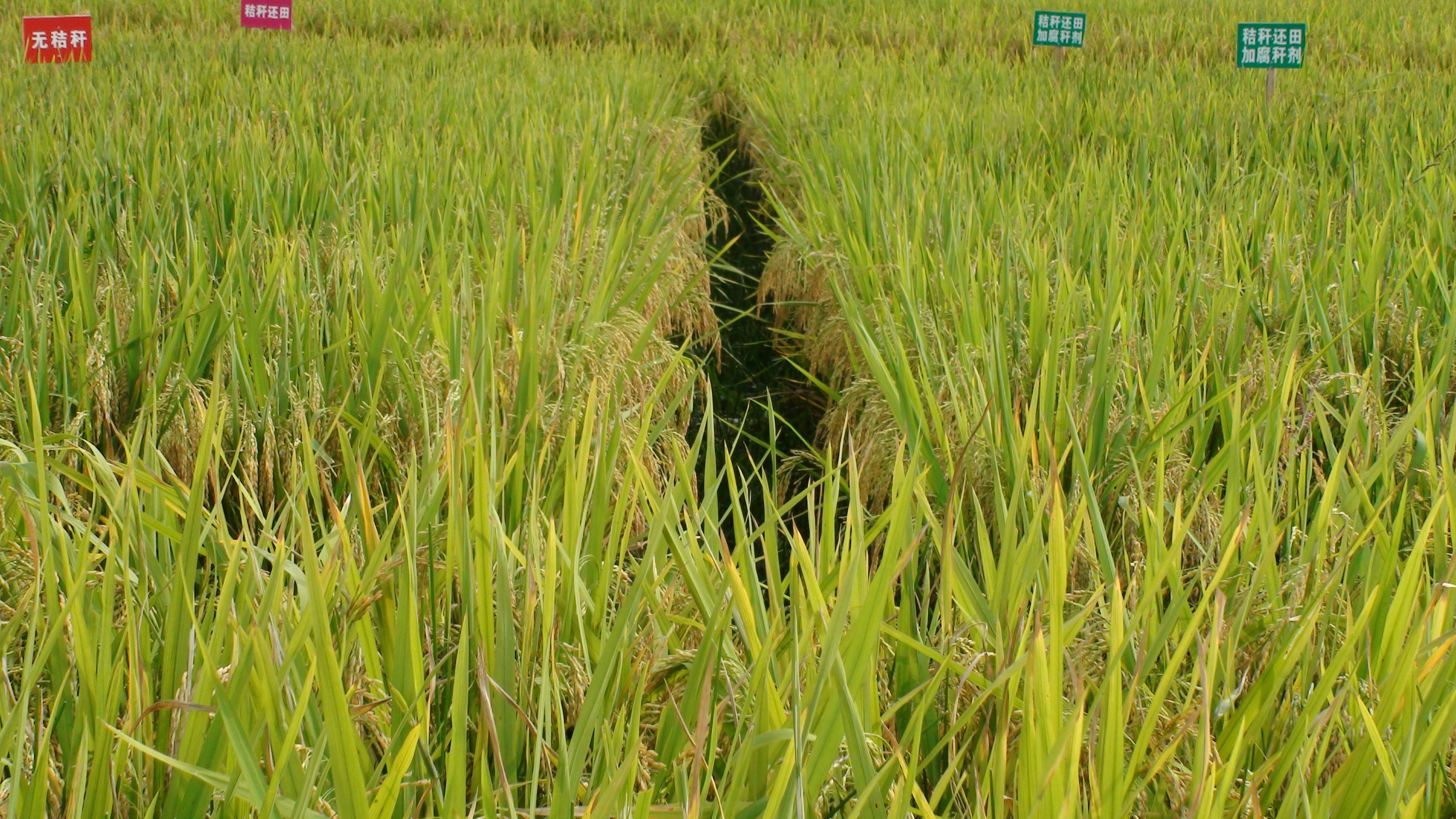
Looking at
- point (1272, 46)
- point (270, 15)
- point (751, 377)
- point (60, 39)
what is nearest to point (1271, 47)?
point (1272, 46)

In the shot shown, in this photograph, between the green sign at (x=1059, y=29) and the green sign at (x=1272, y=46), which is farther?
the green sign at (x=1059, y=29)

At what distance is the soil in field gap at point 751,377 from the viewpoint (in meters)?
2.12

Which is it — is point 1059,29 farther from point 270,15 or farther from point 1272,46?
point 270,15

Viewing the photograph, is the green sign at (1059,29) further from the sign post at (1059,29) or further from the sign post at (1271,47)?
the sign post at (1271,47)

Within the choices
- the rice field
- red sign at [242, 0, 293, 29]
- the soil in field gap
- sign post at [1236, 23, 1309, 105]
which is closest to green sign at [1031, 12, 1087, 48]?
sign post at [1236, 23, 1309, 105]

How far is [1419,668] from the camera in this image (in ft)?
2.67

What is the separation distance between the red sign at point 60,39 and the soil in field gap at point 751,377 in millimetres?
2294

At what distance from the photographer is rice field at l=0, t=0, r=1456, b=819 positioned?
0.74 metres

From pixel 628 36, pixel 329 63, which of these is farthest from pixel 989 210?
pixel 628 36

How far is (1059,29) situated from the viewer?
14.6 feet

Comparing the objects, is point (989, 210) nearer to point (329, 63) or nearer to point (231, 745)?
point (231, 745)

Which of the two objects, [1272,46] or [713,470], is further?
[1272,46]

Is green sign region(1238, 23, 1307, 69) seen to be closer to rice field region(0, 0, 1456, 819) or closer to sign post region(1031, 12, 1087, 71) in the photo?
rice field region(0, 0, 1456, 819)

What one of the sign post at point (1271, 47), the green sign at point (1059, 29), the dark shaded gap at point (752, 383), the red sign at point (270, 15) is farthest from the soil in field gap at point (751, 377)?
the red sign at point (270, 15)
